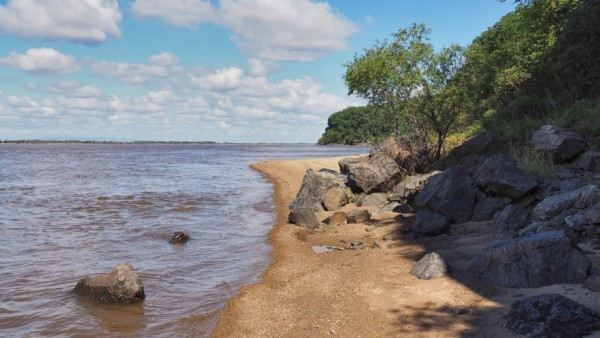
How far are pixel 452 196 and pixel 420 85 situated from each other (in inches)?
363

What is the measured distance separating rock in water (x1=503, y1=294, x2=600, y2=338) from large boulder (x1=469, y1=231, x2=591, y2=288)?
Answer: 1208 millimetres

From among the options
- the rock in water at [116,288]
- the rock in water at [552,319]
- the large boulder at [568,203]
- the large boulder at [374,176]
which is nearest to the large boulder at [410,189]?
the large boulder at [374,176]

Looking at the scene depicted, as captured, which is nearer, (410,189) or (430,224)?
(430,224)

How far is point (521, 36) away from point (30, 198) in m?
33.9

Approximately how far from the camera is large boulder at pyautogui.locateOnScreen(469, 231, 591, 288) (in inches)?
271

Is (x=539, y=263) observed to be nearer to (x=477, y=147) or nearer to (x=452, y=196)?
(x=452, y=196)

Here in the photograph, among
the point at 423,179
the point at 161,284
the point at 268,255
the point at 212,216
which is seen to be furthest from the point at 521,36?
the point at 161,284

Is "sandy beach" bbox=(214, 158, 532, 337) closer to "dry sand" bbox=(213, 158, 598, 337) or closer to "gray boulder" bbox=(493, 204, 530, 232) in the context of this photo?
"dry sand" bbox=(213, 158, 598, 337)

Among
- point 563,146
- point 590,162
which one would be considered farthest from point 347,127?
point 590,162

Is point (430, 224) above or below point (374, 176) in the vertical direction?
below

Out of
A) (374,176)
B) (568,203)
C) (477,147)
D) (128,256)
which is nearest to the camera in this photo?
(568,203)

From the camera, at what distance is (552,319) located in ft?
17.9

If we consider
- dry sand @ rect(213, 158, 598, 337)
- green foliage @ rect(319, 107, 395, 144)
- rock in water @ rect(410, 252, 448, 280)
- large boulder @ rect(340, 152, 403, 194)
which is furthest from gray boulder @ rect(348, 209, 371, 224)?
green foliage @ rect(319, 107, 395, 144)

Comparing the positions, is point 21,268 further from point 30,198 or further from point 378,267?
point 30,198
